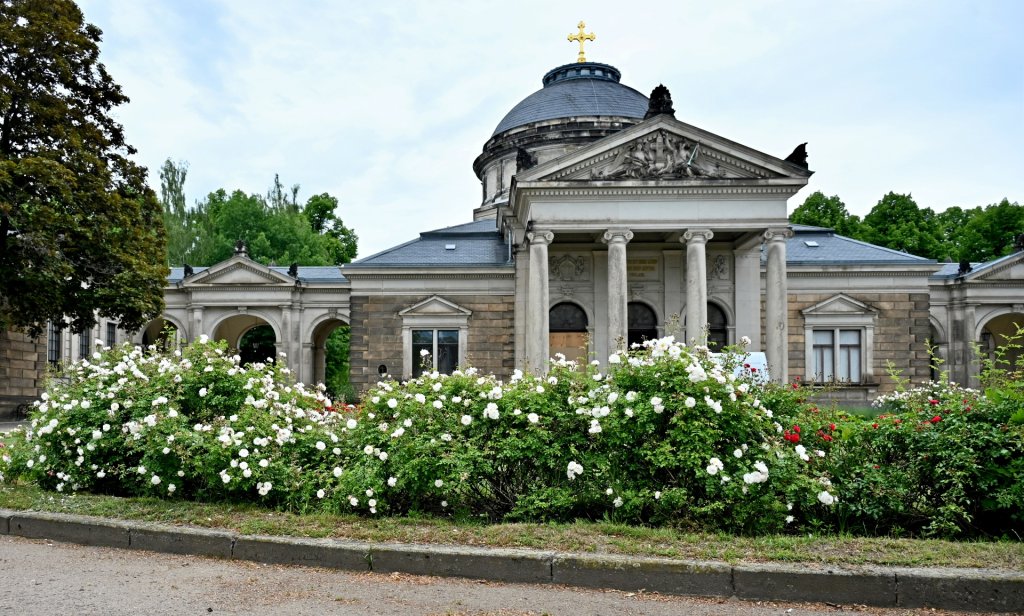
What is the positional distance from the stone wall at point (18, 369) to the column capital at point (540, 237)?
17969 millimetres

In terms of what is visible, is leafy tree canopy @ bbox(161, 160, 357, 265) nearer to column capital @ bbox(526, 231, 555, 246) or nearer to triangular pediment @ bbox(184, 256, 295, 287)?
triangular pediment @ bbox(184, 256, 295, 287)

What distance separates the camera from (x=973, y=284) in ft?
109

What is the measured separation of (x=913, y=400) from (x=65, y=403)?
30.2 feet

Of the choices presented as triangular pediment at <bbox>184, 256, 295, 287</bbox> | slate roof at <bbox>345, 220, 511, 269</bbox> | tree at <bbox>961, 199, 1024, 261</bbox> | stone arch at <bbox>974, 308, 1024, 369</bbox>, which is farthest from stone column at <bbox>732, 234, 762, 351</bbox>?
tree at <bbox>961, 199, 1024, 261</bbox>

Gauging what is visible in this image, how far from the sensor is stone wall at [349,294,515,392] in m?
28.5

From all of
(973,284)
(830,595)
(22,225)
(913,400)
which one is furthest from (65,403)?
(973,284)

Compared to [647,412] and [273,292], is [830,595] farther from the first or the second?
[273,292]

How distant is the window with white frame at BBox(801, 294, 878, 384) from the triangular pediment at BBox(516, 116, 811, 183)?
6.66 m

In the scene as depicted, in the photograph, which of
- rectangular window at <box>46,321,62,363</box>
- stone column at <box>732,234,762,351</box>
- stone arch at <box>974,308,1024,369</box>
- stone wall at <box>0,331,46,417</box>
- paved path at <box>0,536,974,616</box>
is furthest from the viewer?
stone arch at <box>974,308,1024,369</box>

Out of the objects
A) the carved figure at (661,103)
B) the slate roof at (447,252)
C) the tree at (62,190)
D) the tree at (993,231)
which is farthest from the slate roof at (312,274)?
the tree at (993,231)

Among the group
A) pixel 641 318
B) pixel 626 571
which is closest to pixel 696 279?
pixel 641 318

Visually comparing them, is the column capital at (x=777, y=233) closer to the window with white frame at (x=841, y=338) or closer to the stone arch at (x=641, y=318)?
the window with white frame at (x=841, y=338)

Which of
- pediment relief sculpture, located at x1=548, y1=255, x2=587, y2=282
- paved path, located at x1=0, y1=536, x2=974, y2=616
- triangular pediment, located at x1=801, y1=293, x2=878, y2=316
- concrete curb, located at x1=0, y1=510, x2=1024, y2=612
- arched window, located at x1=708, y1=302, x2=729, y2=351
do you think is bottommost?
paved path, located at x1=0, y1=536, x2=974, y2=616

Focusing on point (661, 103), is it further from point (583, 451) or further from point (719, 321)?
point (583, 451)
